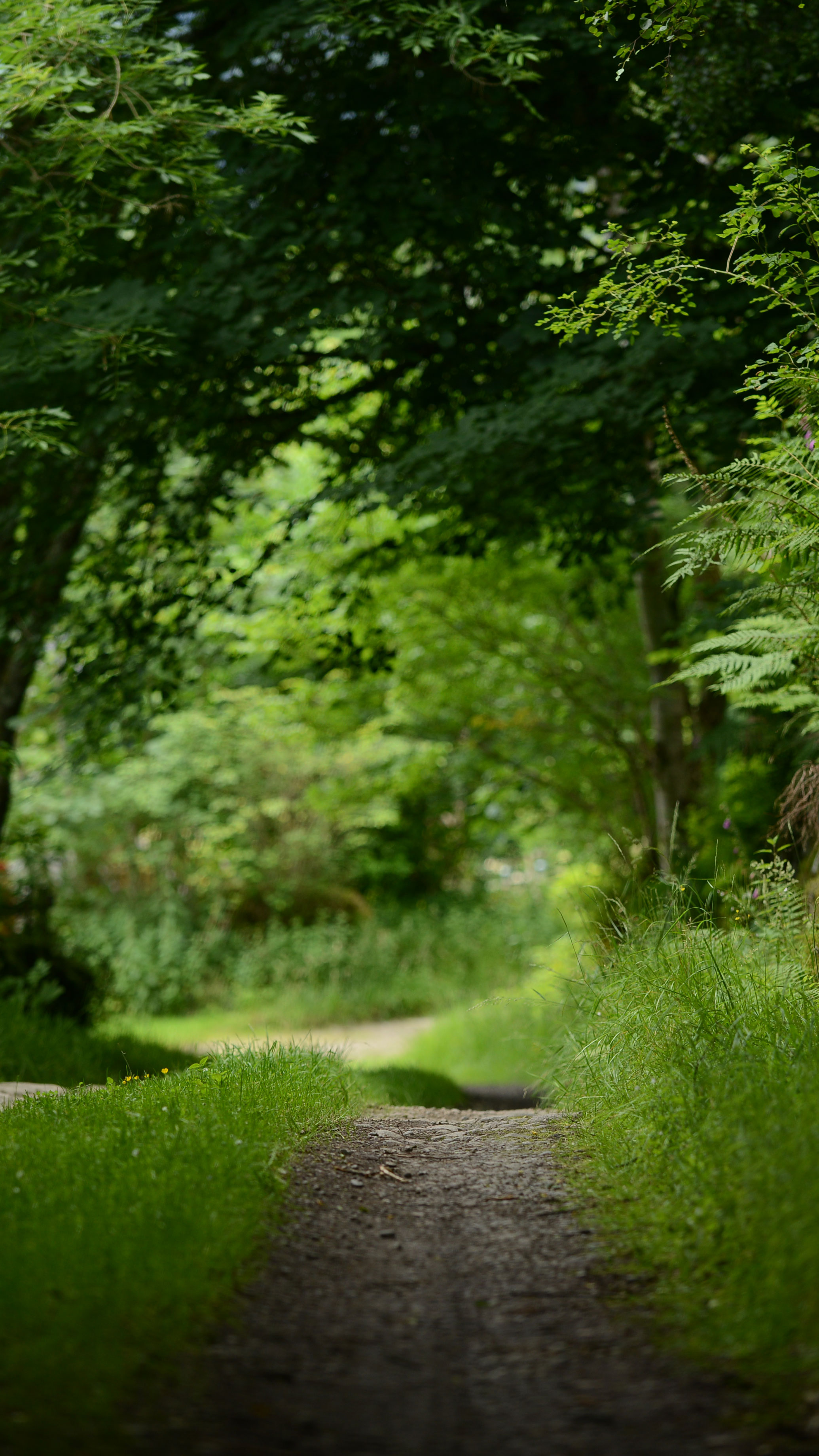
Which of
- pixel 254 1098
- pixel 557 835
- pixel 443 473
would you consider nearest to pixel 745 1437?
pixel 254 1098

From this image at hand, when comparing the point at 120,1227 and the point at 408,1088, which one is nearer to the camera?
the point at 120,1227

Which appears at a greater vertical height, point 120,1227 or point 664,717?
point 120,1227

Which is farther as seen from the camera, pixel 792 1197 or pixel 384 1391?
pixel 792 1197

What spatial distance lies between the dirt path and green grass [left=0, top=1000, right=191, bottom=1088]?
331 cm

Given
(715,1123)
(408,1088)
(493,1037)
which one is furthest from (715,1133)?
(493,1037)

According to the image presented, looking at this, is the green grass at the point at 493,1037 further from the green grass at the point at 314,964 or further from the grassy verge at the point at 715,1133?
the grassy verge at the point at 715,1133

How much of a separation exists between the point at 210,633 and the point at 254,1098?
6.94m

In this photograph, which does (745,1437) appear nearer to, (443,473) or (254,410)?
(443,473)

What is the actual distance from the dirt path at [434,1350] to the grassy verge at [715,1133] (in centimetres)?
16

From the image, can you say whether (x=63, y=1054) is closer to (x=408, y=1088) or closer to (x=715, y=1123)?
(x=408, y=1088)

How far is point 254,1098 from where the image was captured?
13.4 feet

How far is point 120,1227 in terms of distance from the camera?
286 centimetres

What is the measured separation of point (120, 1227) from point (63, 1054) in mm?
4281

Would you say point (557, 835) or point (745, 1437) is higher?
point (745, 1437)
